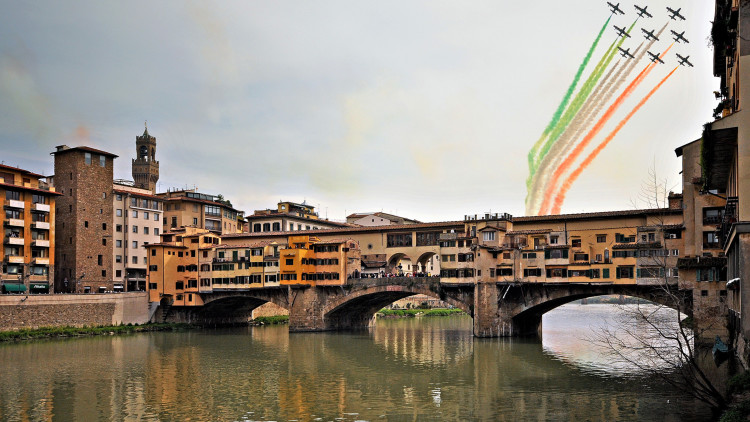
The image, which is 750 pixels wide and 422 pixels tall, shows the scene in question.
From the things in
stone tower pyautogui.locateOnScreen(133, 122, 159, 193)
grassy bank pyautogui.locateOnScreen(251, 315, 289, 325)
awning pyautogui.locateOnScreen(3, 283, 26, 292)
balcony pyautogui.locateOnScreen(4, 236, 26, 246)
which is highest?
stone tower pyautogui.locateOnScreen(133, 122, 159, 193)

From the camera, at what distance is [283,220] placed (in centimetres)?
9588

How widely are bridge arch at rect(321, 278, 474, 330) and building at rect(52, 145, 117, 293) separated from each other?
2767cm

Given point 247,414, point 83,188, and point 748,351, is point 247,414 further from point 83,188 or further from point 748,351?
point 83,188

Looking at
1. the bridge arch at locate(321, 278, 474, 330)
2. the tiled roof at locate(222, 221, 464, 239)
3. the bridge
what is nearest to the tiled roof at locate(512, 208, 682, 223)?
the bridge

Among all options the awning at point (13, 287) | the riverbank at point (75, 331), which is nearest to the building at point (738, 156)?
the riverbank at point (75, 331)

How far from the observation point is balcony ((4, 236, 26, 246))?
2612 inches

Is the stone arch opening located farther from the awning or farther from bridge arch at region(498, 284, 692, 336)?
the awning

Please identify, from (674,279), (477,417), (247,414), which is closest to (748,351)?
(477,417)

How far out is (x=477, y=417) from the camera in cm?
2795

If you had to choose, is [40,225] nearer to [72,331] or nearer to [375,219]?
[72,331]

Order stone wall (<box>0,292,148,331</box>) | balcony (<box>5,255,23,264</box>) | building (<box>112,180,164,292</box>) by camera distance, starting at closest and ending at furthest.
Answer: stone wall (<box>0,292,148,331</box>) < balcony (<box>5,255,23,264</box>) < building (<box>112,180,164,292</box>)

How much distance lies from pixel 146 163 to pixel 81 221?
191ft

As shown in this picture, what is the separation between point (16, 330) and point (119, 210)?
25.8m

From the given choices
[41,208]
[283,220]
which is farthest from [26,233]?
[283,220]
